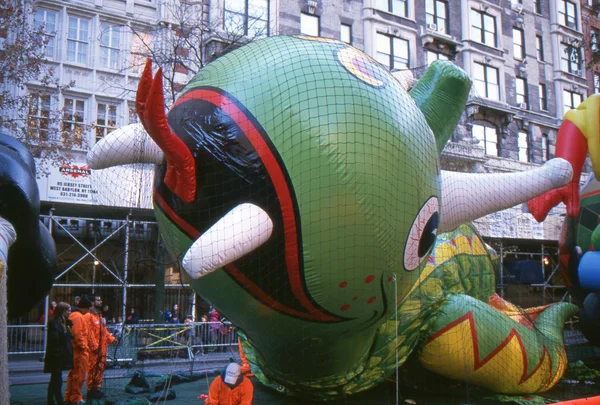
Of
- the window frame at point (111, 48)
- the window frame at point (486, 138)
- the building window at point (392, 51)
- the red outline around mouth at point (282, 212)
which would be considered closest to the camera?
the red outline around mouth at point (282, 212)

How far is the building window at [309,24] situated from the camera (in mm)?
23141

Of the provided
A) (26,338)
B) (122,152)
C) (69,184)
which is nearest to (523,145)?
(69,184)

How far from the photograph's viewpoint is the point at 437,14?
2777 cm

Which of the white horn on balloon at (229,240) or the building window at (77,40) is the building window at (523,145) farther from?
the white horn on balloon at (229,240)

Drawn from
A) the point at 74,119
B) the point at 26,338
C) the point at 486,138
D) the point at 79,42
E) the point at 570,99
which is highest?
the point at 570,99

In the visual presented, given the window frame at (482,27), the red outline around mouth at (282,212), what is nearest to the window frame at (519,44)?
the window frame at (482,27)

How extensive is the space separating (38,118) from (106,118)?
3511 mm

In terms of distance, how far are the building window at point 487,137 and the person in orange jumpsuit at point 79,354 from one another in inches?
896

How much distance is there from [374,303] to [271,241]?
1079 mm

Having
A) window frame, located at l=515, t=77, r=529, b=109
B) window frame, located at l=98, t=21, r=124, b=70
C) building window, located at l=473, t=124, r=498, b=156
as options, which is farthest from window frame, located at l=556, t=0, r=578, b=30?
window frame, located at l=98, t=21, r=124, b=70

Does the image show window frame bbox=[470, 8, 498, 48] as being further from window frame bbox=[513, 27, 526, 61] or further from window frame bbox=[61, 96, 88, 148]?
window frame bbox=[61, 96, 88, 148]

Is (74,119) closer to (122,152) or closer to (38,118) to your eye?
(38,118)

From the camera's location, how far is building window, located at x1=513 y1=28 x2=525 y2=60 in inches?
1211

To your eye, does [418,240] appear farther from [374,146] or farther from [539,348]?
[539,348]
